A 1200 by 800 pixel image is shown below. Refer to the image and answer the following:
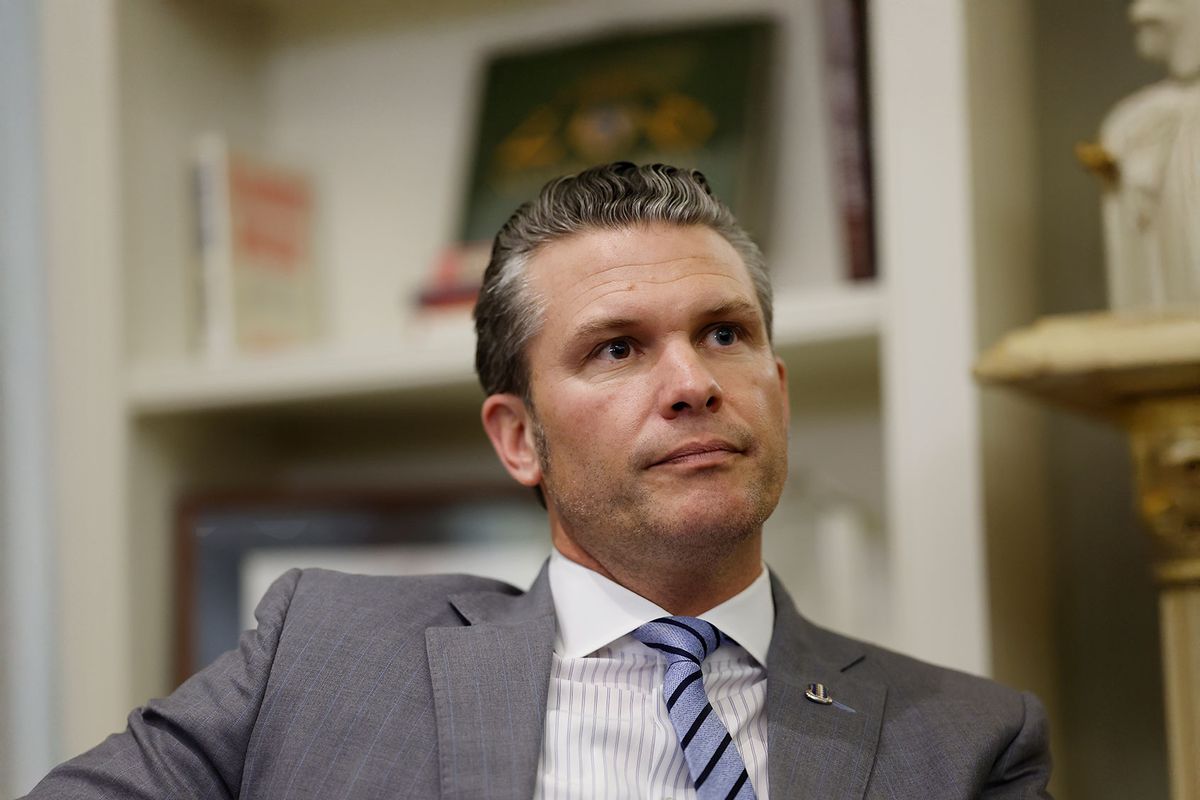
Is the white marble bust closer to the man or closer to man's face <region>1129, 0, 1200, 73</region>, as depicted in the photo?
man's face <region>1129, 0, 1200, 73</region>

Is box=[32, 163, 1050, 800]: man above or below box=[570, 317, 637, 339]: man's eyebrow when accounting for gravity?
below

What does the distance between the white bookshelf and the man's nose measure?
1.38 feet

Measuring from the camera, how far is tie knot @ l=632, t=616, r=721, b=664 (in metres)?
1.20

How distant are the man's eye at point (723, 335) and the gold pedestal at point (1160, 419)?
26cm

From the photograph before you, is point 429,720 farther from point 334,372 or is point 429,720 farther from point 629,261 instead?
point 334,372

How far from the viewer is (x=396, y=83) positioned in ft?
7.27

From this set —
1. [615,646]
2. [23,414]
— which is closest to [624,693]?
[615,646]

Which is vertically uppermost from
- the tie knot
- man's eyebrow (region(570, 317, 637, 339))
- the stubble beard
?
man's eyebrow (region(570, 317, 637, 339))

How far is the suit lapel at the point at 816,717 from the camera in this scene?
3.73 ft

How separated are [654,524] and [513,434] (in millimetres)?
248

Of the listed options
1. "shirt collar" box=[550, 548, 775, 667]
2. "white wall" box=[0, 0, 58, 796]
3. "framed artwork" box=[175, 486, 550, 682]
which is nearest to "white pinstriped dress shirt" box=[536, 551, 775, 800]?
"shirt collar" box=[550, 548, 775, 667]

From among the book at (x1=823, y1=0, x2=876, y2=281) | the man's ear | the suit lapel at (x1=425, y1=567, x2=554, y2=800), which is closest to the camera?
the suit lapel at (x1=425, y1=567, x2=554, y2=800)

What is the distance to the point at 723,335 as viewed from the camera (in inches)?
49.6

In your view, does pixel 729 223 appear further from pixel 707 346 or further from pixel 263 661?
pixel 263 661
